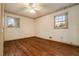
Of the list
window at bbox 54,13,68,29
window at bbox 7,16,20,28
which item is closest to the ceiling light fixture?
window at bbox 7,16,20,28

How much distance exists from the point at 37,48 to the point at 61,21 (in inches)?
23.7

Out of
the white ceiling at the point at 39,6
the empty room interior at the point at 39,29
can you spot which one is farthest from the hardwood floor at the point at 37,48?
the white ceiling at the point at 39,6

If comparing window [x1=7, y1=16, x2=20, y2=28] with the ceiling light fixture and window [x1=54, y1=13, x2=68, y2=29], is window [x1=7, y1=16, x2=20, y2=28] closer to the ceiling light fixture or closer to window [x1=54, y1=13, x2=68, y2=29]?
the ceiling light fixture

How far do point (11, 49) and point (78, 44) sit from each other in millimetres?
1052

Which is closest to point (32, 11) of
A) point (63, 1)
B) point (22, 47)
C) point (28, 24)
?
point (28, 24)

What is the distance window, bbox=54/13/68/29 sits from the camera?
1.29m

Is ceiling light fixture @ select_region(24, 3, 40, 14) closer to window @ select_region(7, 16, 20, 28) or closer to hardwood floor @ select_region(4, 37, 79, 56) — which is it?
window @ select_region(7, 16, 20, 28)

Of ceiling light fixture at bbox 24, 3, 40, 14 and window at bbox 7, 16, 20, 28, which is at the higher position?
ceiling light fixture at bbox 24, 3, 40, 14

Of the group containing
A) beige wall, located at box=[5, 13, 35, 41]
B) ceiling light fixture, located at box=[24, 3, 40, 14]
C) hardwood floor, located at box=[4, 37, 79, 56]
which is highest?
ceiling light fixture, located at box=[24, 3, 40, 14]

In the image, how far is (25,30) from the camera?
53.4 inches

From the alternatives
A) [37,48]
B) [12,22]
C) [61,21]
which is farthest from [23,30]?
[61,21]

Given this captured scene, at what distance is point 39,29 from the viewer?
1.41m

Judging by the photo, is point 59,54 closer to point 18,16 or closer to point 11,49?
point 11,49

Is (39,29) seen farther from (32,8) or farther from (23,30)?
(32,8)
